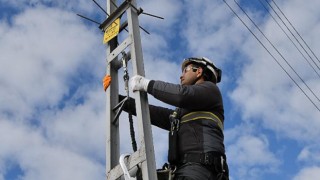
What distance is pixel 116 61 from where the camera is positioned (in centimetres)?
571

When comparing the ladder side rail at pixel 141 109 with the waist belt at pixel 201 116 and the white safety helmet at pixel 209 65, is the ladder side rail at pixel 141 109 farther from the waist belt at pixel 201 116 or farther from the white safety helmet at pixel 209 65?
the white safety helmet at pixel 209 65

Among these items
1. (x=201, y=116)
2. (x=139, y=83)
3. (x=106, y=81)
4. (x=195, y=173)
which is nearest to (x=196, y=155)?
(x=195, y=173)

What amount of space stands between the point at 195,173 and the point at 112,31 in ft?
6.71

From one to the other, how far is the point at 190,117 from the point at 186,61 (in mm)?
866

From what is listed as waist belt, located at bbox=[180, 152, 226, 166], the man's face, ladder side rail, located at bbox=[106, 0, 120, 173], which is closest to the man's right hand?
ladder side rail, located at bbox=[106, 0, 120, 173]

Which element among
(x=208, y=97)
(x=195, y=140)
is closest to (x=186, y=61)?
(x=208, y=97)

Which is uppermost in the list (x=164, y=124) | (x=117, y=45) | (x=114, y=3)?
(x=114, y=3)

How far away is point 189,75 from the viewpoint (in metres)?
5.46

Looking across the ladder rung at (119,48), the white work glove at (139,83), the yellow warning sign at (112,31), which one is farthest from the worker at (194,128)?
the yellow warning sign at (112,31)

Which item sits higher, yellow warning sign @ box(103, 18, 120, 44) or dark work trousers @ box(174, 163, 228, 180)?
yellow warning sign @ box(103, 18, 120, 44)

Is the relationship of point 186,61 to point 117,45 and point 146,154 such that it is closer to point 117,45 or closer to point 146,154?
point 117,45

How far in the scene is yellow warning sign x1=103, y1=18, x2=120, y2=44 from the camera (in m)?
5.68

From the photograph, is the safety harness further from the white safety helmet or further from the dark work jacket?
the white safety helmet

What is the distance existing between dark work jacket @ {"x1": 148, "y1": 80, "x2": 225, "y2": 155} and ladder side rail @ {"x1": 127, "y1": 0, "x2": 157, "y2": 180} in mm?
170
